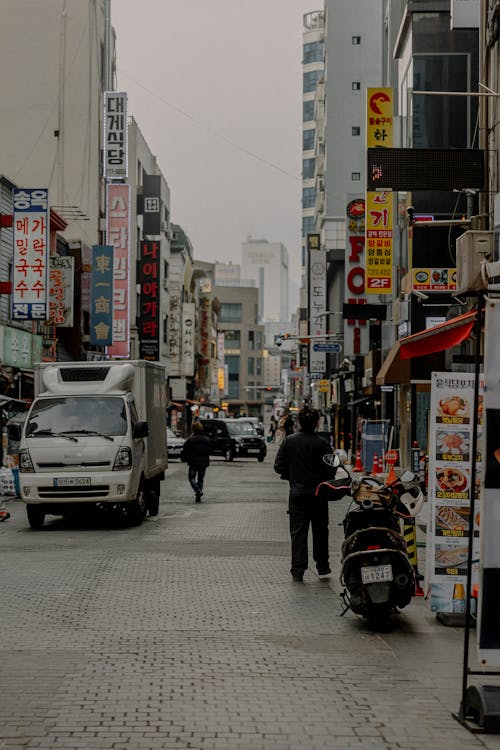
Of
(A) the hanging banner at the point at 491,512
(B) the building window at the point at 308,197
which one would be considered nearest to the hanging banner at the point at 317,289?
(A) the hanging banner at the point at 491,512

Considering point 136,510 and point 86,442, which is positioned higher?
point 86,442

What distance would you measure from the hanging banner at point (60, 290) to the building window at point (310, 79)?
10414 centimetres

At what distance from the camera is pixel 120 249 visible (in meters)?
51.6

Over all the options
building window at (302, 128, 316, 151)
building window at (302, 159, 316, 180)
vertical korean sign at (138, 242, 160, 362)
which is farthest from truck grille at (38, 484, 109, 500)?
building window at (302, 128, 316, 151)

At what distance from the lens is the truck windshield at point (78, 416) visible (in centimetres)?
1894

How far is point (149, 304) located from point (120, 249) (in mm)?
14467

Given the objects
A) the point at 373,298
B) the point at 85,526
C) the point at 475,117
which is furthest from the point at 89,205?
the point at 85,526

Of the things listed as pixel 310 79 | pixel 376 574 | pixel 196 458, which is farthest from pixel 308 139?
pixel 376 574

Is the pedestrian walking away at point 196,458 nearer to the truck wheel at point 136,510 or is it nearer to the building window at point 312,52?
the truck wheel at point 136,510

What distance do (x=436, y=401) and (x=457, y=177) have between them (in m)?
8.69

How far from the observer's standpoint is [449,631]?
32.4ft

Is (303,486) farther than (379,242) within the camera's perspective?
No

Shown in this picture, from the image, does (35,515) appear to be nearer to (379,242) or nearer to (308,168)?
(379,242)

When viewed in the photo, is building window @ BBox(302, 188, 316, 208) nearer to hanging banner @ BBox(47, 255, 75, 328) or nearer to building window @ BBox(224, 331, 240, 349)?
building window @ BBox(224, 331, 240, 349)
